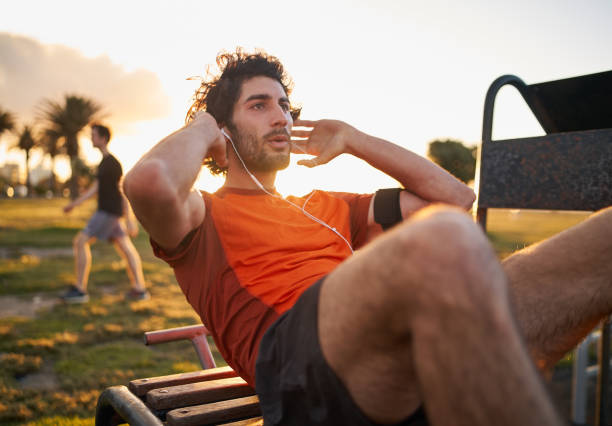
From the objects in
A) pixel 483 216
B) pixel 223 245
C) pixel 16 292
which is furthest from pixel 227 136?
pixel 16 292

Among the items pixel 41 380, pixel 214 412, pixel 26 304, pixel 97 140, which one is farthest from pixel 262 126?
pixel 26 304

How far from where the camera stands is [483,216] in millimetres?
2186

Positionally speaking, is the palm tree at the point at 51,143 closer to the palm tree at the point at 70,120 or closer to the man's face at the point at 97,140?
the palm tree at the point at 70,120

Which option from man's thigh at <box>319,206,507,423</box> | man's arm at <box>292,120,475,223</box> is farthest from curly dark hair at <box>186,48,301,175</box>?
man's thigh at <box>319,206,507,423</box>

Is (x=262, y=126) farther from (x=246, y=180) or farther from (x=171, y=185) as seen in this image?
(x=171, y=185)

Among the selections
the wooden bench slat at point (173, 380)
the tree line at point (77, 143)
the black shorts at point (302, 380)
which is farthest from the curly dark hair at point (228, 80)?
the tree line at point (77, 143)

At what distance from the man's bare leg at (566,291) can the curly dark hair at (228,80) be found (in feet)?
5.95

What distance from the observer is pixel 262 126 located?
2559mm

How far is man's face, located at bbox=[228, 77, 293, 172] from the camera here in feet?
8.12

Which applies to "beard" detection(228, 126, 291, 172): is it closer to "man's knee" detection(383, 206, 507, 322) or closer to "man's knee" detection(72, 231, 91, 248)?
"man's knee" detection(383, 206, 507, 322)

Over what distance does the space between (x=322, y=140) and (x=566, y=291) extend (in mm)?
1438

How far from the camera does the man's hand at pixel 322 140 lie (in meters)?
2.36

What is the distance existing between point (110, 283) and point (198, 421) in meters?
6.45

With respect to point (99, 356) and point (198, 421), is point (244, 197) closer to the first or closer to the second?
point (198, 421)
